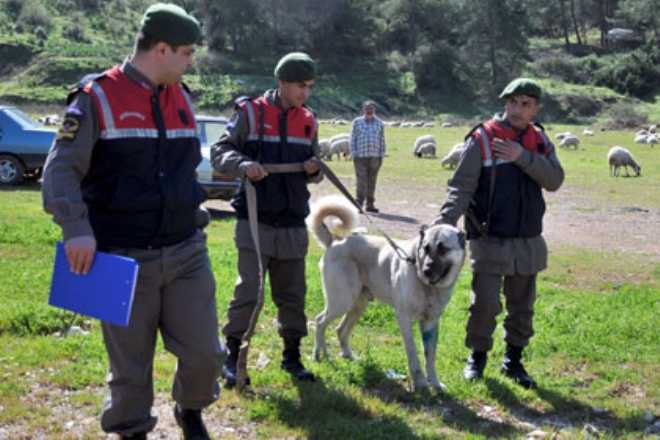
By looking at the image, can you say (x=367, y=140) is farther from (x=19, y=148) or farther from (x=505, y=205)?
(x=505, y=205)

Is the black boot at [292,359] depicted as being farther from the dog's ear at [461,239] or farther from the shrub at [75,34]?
the shrub at [75,34]

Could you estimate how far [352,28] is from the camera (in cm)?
9050

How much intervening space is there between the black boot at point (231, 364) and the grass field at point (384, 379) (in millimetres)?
155

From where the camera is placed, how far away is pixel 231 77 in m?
74.4

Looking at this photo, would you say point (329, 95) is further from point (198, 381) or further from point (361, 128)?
point (198, 381)

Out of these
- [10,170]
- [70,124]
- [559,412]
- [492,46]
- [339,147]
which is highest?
[492,46]

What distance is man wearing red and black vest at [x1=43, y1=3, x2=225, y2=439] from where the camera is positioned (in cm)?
379

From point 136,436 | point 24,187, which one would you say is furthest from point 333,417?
point 24,187

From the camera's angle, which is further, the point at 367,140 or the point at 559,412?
the point at 367,140

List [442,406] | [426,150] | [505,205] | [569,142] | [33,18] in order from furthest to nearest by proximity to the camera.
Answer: [33,18] → [569,142] → [426,150] → [505,205] → [442,406]

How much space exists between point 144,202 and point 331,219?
2883 millimetres

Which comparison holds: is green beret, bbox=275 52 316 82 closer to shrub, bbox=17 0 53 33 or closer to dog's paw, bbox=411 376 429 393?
dog's paw, bbox=411 376 429 393

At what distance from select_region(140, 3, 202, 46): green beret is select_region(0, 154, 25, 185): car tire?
15789 mm

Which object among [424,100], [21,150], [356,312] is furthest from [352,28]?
[356,312]
